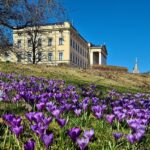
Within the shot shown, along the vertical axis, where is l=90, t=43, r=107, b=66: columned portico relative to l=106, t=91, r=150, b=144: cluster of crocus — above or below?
above

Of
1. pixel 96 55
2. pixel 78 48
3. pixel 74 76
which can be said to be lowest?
pixel 74 76

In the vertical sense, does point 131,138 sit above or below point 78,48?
below

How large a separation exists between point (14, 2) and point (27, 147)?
15678 millimetres

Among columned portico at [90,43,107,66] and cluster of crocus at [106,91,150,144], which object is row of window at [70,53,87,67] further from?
cluster of crocus at [106,91,150,144]

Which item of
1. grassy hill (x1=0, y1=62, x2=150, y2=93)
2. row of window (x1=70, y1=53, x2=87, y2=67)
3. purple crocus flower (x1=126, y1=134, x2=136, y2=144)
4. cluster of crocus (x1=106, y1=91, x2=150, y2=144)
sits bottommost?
purple crocus flower (x1=126, y1=134, x2=136, y2=144)

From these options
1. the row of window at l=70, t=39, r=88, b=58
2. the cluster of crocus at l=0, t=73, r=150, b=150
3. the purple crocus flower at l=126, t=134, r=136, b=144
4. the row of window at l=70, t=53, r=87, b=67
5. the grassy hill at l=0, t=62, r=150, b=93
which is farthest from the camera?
the row of window at l=70, t=39, r=88, b=58

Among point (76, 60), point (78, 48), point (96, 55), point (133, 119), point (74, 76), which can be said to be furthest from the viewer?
point (96, 55)

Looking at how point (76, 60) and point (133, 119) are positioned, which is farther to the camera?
point (76, 60)

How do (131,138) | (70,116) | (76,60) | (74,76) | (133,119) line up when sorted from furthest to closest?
(76,60) → (74,76) → (70,116) → (133,119) → (131,138)

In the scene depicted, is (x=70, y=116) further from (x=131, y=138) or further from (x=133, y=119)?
(x=131, y=138)

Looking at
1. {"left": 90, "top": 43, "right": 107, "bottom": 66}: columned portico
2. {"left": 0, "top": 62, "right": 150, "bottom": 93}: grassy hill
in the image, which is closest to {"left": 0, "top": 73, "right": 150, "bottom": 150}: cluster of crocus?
{"left": 0, "top": 62, "right": 150, "bottom": 93}: grassy hill

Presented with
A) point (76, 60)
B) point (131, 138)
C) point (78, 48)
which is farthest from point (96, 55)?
point (131, 138)

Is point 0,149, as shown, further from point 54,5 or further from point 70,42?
point 70,42

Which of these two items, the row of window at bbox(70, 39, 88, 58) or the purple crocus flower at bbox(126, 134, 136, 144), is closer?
the purple crocus flower at bbox(126, 134, 136, 144)
